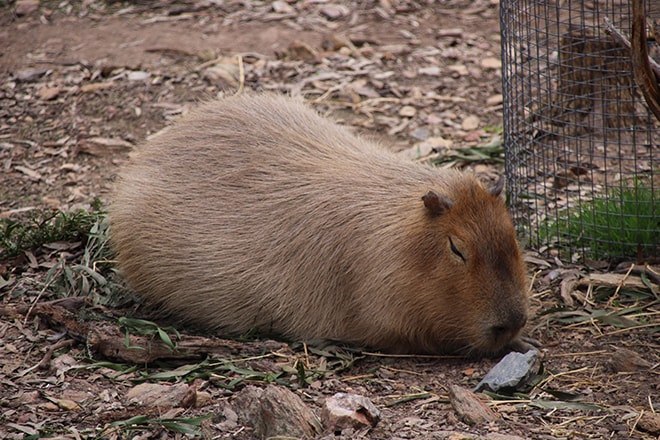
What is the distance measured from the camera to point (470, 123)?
306 inches

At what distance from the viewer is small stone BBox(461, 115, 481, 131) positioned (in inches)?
303

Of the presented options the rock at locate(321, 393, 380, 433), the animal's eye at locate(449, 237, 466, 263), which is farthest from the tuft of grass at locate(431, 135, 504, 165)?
the rock at locate(321, 393, 380, 433)

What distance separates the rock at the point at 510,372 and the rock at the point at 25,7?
24.3 feet

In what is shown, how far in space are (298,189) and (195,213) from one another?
649mm

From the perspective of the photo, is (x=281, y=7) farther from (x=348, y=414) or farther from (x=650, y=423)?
(x=650, y=423)

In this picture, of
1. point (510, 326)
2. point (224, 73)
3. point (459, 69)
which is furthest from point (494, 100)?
point (510, 326)

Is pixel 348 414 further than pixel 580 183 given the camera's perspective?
No

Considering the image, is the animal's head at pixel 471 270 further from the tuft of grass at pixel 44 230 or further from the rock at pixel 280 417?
the tuft of grass at pixel 44 230

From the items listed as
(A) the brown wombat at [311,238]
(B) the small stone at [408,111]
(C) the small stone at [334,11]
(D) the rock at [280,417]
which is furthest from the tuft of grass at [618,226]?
(C) the small stone at [334,11]

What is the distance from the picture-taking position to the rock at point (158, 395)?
12.9 ft

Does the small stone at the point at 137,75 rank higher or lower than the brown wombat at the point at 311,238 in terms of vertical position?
higher

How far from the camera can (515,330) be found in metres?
4.44

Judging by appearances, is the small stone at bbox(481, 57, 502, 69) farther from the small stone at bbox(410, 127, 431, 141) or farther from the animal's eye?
the animal's eye

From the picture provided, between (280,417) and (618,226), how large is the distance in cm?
305
